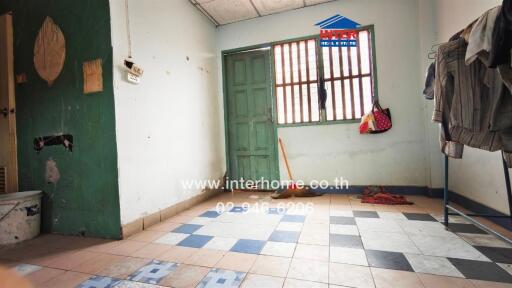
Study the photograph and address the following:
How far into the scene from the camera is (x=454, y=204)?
2730mm

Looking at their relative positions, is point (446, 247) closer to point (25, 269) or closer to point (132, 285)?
point (132, 285)

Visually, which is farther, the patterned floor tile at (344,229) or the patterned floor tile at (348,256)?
the patterned floor tile at (344,229)

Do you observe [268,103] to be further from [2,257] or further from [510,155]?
[2,257]

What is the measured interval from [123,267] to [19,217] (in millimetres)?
1459

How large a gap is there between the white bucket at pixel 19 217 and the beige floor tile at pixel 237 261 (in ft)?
6.73

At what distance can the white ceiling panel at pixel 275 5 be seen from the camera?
3502 mm

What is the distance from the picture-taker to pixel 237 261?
1.59m

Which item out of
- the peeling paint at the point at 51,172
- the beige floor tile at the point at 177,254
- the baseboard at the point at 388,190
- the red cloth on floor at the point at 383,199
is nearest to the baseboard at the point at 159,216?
the beige floor tile at the point at 177,254

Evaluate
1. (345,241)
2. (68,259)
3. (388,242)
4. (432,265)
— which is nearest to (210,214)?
(68,259)

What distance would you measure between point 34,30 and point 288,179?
12.0 feet

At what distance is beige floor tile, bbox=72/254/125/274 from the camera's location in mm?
1554

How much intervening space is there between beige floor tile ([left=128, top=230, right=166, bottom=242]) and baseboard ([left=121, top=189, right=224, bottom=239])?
64mm

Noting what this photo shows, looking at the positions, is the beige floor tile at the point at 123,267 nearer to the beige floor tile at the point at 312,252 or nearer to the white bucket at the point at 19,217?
the beige floor tile at the point at 312,252

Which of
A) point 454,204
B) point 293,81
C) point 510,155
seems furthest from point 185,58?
point 454,204
